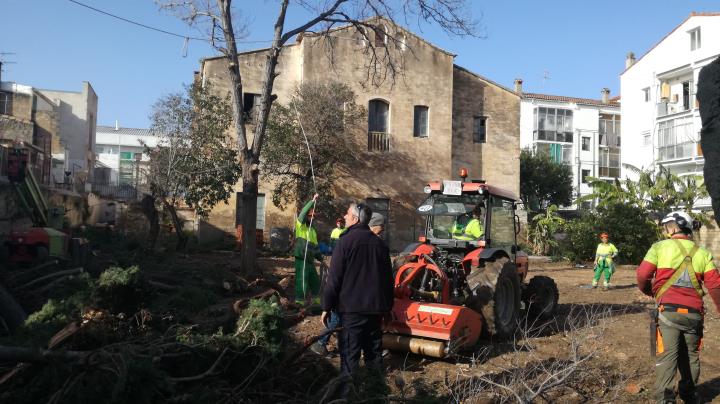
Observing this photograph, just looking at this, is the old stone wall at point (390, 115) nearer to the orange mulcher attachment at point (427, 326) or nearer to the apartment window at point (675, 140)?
the apartment window at point (675, 140)

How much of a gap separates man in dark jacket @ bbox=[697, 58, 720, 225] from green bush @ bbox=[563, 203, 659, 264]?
2011 cm

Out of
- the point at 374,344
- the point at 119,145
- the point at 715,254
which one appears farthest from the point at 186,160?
the point at 119,145

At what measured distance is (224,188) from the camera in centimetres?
2083

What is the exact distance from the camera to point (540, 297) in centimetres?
914

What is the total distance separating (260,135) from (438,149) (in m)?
14.7

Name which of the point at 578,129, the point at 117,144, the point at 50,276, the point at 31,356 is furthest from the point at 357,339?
the point at 117,144

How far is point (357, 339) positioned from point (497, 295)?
115 inches

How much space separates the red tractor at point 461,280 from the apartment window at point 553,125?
37.2 m

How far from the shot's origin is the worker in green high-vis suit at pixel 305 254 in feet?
28.7

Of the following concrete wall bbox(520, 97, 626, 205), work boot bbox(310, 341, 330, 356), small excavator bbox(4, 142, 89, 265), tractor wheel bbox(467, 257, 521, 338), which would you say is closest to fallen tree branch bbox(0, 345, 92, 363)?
work boot bbox(310, 341, 330, 356)

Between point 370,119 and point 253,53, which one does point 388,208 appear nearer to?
point 370,119

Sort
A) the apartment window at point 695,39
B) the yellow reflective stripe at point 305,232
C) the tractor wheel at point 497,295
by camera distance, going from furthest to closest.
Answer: the apartment window at point 695,39, the yellow reflective stripe at point 305,232, the tractor wheel at point 497,295

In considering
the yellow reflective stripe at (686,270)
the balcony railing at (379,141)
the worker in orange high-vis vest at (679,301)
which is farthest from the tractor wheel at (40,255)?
the balcony railing at (379,141)

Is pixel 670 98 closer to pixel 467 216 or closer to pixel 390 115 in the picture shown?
pixel 390 115
